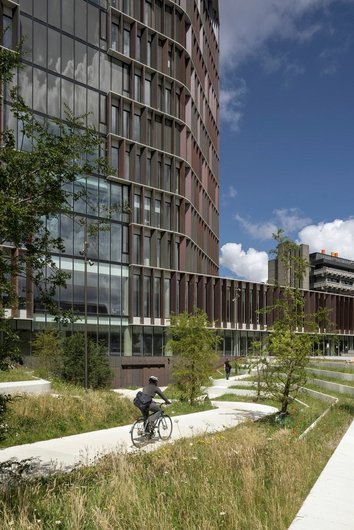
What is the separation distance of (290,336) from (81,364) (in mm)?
17443

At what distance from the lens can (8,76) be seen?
7539 mm

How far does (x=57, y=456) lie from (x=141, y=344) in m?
41.7

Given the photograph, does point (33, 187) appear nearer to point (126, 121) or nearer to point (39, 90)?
point (39, 90)

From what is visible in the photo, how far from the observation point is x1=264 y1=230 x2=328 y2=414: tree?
665 inches

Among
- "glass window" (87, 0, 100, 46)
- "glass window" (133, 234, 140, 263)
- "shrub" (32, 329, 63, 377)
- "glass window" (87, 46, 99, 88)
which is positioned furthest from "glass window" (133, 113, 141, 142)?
"shrub" (32, 329, 63, 377)

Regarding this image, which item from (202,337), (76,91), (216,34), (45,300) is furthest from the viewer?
(216,34)

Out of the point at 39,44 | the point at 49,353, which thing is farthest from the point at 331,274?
the point at 49,353

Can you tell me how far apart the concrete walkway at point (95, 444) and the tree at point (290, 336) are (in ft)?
6.96

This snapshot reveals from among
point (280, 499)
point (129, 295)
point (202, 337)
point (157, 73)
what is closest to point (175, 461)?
point (280, 499)

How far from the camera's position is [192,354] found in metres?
24.1

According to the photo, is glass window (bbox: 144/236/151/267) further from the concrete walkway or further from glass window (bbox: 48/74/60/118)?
the concrete walkway

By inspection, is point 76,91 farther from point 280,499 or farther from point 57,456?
point 280,499

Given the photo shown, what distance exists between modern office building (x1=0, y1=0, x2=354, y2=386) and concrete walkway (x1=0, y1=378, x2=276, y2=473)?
77.9 ft

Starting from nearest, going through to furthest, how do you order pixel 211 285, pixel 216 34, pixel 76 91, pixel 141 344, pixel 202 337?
1. pixel 202 337
2. pixel 76 91
3. pixel 141 344
4. pixel 211 285
5. pixel 216 34
